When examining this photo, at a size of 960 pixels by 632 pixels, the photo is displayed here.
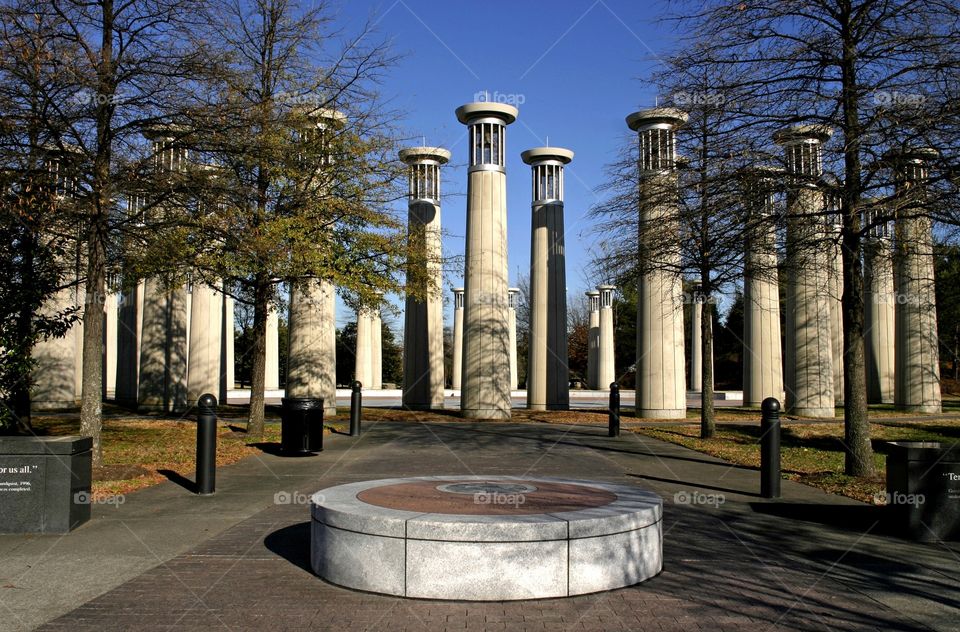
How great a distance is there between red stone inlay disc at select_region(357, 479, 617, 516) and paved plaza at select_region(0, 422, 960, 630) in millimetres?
849

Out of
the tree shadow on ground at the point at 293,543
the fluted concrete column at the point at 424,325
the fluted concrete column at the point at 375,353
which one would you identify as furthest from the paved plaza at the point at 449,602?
the fluted concrete column at the point at 375,353

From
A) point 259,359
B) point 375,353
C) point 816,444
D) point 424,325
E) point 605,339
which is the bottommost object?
point 816,444

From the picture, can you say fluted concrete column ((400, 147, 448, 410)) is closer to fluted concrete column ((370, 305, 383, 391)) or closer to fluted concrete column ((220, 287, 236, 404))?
fluted concrete column ((220, 287, 236, 404))

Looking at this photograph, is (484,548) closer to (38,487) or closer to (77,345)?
(38,487)

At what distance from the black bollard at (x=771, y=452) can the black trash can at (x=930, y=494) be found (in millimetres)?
2347

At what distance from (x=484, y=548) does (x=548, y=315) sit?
25.2 metres

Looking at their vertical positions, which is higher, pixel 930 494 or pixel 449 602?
pixel 930 494

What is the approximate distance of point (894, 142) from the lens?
10781mm

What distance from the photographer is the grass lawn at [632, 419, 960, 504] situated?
1180 centimetres

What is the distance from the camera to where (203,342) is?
96.5 ft

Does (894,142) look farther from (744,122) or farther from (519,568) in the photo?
(519,568)

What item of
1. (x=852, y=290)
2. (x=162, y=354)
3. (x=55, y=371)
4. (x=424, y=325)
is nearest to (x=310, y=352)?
(x=162, y=354)

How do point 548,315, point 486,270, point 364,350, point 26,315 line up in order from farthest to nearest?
point 364,350 → point 548,315 → point 486,270 → point 26,315

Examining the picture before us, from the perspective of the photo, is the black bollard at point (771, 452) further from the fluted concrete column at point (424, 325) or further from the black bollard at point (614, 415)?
the fluted concrete column at point (424, 325)
